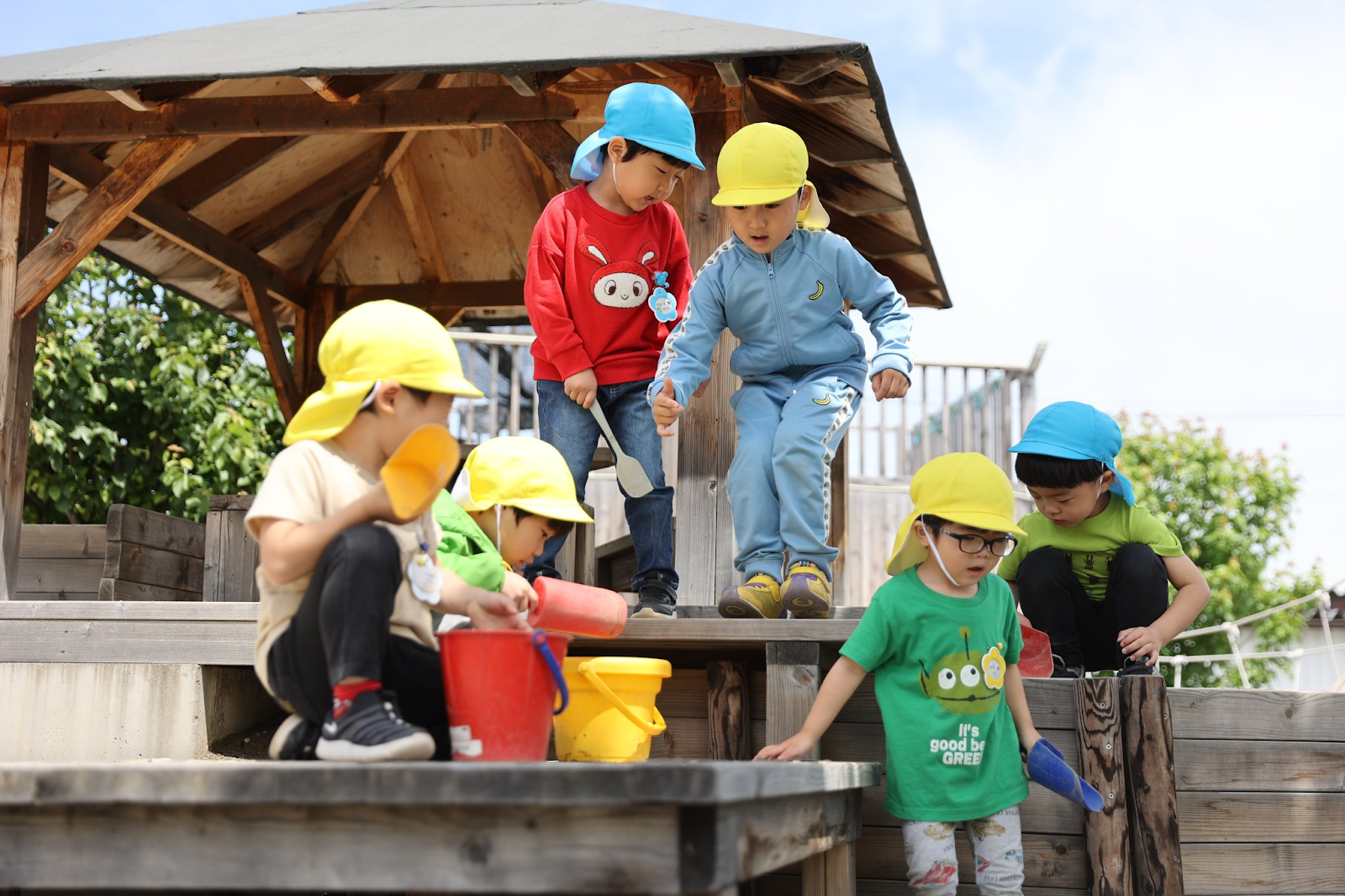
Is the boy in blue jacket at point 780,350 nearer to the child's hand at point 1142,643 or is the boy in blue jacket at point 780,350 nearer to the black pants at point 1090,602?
the black pants at point 1090,602

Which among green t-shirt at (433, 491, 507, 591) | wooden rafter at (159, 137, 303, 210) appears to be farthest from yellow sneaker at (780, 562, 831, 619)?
wooden rafter at (159, 137, 303, 210)

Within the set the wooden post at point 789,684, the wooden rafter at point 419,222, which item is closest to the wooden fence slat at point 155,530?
the wooden rafter at point 419,222

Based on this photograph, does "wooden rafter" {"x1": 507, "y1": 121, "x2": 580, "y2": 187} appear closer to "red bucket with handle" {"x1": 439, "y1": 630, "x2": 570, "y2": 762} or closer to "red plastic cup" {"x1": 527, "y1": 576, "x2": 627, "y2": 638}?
"red plastic cup" {"x1": 527, "y1": 576, "x2": 627, "y2": 638}

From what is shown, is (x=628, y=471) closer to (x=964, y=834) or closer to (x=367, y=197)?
(x=964, y=834)

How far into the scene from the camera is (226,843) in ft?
6.36

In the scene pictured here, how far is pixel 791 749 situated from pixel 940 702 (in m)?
0.38

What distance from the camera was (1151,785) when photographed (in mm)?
3428

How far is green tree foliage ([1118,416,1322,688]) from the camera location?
17750 millimetres

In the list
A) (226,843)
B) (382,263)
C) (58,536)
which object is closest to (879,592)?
(226,843)

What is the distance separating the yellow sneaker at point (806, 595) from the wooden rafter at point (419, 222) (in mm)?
6111

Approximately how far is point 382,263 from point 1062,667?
672 cm

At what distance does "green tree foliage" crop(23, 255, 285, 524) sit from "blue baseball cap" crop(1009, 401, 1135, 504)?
7831 millimetres

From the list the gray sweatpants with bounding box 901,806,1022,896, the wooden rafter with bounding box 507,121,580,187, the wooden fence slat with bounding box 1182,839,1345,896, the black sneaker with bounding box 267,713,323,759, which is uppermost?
the wooden rafter with bounding box 507,121,580,187

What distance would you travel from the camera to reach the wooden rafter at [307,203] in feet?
A: 27.9
